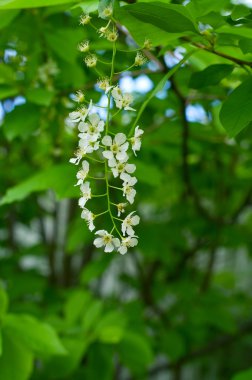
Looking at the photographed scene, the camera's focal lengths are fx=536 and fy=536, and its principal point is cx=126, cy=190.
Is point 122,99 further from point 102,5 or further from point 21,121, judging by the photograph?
point 21,121

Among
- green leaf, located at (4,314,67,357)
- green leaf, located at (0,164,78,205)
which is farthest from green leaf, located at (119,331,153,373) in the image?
green leaf, located at (0,164,78,205)

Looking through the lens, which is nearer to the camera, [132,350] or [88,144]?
[88,144]

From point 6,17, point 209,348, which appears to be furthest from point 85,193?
point 209,348

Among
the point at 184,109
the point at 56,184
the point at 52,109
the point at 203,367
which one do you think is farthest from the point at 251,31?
the point at 203,367

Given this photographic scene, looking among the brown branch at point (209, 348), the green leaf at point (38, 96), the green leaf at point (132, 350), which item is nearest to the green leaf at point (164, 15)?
the green leaf at point (38, 96)

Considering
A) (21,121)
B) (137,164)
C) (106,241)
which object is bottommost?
(137,164)

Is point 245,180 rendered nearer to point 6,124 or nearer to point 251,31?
point 6,124

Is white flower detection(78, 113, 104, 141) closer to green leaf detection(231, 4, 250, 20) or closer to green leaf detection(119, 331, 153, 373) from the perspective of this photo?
green leaf detection(231, 4, 250, 20)
